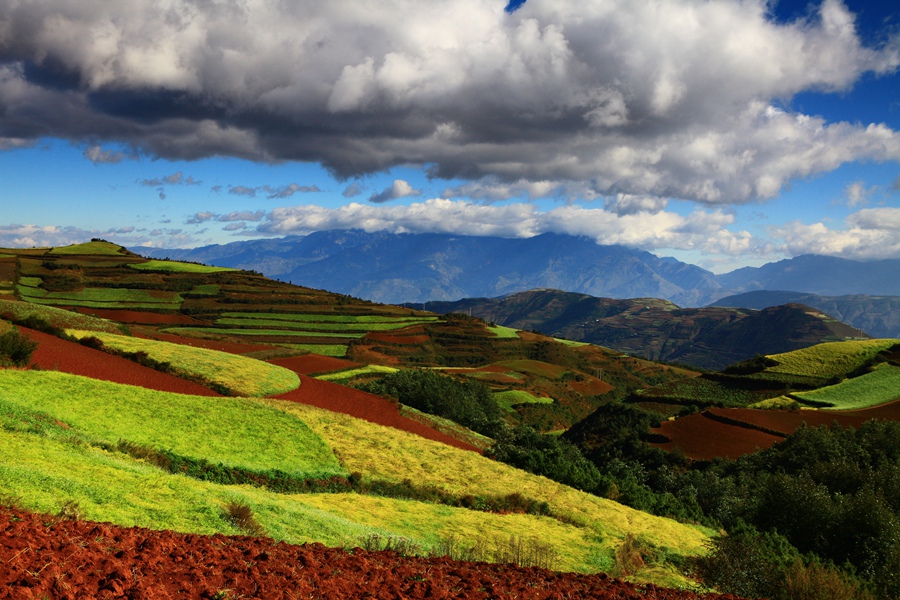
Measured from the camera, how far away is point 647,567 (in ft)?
73.1

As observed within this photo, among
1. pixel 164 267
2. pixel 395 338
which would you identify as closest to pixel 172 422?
pixel 395 338

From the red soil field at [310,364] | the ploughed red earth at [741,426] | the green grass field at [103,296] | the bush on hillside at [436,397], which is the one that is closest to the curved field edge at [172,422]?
the bush on hillside at [436,397]

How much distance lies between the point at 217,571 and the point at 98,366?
38.0m

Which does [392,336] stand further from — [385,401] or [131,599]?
[131,599]

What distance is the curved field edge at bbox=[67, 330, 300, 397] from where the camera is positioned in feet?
157

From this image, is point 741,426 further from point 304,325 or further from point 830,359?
point 304,325

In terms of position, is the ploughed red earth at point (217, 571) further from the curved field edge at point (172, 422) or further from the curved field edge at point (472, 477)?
the curved field edge at point (172, 422)

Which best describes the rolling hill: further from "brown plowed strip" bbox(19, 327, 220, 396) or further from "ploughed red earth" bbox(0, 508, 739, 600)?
"ploughed red earth" bbox(0, 508, 739, 600)

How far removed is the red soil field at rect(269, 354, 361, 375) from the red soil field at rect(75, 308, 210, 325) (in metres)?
50.4

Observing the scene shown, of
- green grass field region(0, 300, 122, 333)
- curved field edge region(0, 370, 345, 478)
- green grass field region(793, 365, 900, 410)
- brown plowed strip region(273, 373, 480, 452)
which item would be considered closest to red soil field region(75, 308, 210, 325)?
green grass field region(0, 300, 122, 333)

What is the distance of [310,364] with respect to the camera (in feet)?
300

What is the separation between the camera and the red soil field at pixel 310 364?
86.4m

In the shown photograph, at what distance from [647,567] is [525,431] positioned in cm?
3310

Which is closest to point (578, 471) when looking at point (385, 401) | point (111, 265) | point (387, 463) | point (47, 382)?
point (387, 463)
